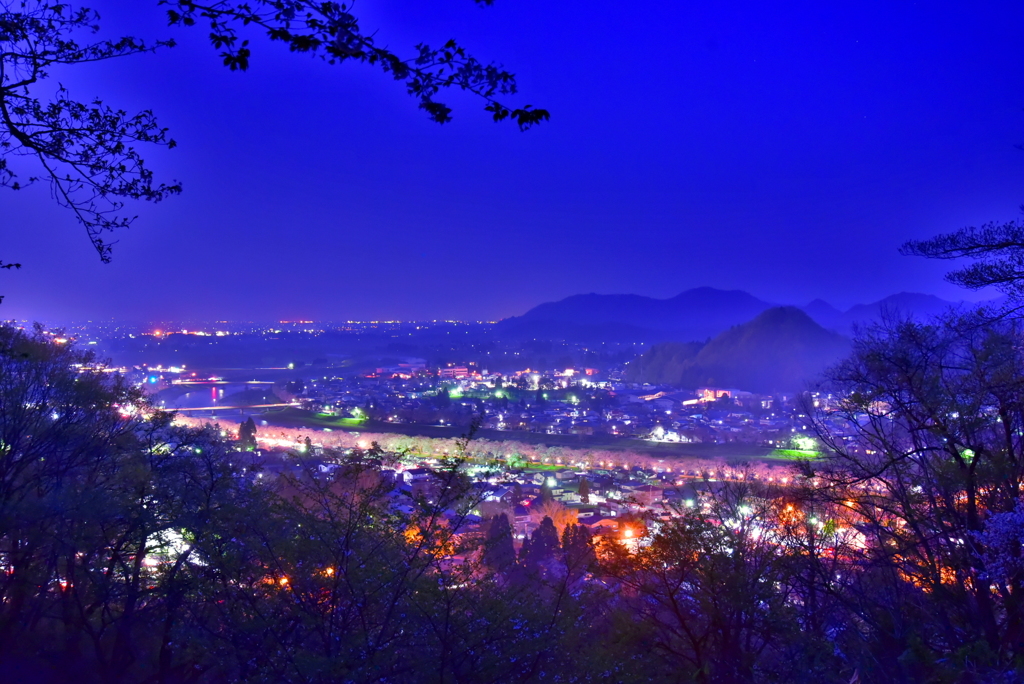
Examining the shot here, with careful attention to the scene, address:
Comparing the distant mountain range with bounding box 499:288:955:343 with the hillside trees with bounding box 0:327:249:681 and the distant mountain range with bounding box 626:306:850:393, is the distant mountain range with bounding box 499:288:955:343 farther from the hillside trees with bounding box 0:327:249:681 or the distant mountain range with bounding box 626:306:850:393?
the hillside trees with bounding box 0:327:249:681

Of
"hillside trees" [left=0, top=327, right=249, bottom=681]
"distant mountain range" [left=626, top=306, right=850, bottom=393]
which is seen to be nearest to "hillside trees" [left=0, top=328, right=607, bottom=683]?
"hillside trees" [left=0, top=327, right=249, bottom=681]

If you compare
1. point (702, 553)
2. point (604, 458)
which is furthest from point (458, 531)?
point (604, 458)

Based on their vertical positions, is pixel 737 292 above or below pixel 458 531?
above

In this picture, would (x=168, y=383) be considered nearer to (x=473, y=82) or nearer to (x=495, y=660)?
(x=495, y=660)

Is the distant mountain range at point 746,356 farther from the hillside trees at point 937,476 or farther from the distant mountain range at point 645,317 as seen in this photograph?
the hillside trees at point 937,476

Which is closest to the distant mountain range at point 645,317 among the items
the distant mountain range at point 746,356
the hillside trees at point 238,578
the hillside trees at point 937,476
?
the distant mountain range at point 746,356

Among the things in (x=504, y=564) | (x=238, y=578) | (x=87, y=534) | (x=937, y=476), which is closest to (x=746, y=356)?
(x=937, y=476)

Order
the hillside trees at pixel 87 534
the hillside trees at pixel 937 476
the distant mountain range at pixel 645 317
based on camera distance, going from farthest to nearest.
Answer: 1. the distant mountain range at pixel 645 317
2. the hillside trees at pixel 87 534
3. the hillside trees at pixel 937 476
